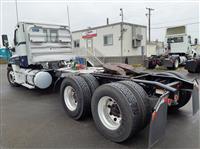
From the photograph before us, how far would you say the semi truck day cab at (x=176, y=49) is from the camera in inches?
539

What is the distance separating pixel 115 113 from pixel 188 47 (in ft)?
47.4

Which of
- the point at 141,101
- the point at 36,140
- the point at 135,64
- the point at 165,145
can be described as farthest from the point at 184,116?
the point at 135,64

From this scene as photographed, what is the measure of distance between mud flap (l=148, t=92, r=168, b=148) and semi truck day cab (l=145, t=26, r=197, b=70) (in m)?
11.5

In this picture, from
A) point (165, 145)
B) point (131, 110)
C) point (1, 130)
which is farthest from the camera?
Answer: point (1, 130)

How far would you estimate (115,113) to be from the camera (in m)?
2.87

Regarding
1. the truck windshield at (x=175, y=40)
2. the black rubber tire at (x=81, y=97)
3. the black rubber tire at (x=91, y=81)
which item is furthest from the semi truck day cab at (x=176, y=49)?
the black rubber tire at (x=81, y=97)

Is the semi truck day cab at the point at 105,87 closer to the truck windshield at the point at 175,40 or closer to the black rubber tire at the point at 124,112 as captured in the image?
the black rubber tire at the point at 124,112

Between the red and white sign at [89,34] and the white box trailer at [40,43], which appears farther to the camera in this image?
the red and white sign at [89,34]

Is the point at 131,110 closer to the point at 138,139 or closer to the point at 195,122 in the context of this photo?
the point at 138,139

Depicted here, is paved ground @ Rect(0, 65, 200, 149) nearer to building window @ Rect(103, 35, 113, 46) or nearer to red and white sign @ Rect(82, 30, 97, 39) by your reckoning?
building window @ Rect(103, 35, 113, 46)

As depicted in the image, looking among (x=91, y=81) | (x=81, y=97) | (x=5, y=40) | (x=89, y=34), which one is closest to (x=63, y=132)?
(x=81, y=97)

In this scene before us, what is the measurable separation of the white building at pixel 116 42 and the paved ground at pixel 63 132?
11245mm

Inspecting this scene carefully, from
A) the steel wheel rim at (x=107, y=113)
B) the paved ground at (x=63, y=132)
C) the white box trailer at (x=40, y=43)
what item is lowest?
the paved ground at (x=63, y=132)

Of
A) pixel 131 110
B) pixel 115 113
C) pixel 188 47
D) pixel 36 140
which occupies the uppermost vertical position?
pixel 188 47
